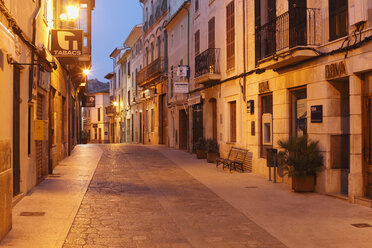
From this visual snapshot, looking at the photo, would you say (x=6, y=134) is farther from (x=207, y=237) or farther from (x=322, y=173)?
(x=322, y=173)

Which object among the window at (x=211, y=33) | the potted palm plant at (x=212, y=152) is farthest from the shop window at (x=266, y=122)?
the window at (x=211, y=33)

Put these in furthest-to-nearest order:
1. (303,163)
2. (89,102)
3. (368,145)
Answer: (89,102), (303,163), (368,145)

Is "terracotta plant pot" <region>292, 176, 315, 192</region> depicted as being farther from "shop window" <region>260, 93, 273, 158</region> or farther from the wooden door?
"shop window" <region>260, 93, 273, 158</region>

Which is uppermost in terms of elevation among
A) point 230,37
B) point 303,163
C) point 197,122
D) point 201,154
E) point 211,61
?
point 230,37

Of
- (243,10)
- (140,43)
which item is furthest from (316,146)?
(140,43)

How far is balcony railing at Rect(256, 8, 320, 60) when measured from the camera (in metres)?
10.9

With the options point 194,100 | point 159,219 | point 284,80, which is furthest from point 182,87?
point 159,219

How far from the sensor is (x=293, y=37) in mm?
11586

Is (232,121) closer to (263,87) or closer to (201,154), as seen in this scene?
(201,154)

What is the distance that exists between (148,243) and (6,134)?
273 centimetres

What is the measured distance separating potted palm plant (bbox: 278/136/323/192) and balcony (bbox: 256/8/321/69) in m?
2.15

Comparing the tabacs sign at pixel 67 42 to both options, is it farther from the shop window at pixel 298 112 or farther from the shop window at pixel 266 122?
the shop window at pixel 298 112

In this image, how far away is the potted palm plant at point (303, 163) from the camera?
34.5 feet

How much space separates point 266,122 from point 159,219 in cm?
716
